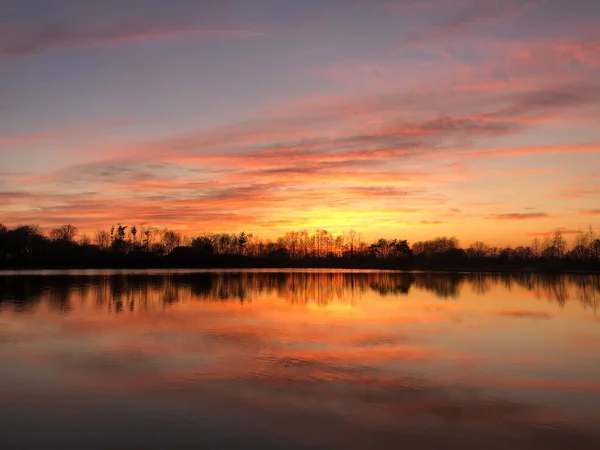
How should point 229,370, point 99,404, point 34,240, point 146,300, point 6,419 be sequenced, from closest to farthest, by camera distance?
1. point 6,419
2. point 99,404
3. point 229,370
4. point 146,300
5. point 34,240

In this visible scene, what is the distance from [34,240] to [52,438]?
127442mm

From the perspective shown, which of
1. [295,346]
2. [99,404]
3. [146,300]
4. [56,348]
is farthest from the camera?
[146,300]

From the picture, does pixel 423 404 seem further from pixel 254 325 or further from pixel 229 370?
pixel 254 325

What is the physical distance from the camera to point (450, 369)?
15.0m

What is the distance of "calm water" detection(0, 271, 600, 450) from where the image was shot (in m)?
9.56

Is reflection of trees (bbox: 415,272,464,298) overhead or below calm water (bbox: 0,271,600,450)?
overhead

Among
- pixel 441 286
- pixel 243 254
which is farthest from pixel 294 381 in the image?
pixel 243 254

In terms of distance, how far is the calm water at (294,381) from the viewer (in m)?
9.56

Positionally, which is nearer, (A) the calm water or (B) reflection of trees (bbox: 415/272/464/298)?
(A) the calm water

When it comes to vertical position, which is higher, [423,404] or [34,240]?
[34,240]

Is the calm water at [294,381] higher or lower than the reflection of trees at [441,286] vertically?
lower

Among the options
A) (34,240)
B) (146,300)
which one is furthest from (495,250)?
(146,300)

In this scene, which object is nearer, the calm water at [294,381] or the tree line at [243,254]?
the calm water at [294,381]

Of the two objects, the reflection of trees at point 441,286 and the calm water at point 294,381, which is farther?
the reflection of trees at point 441,286
